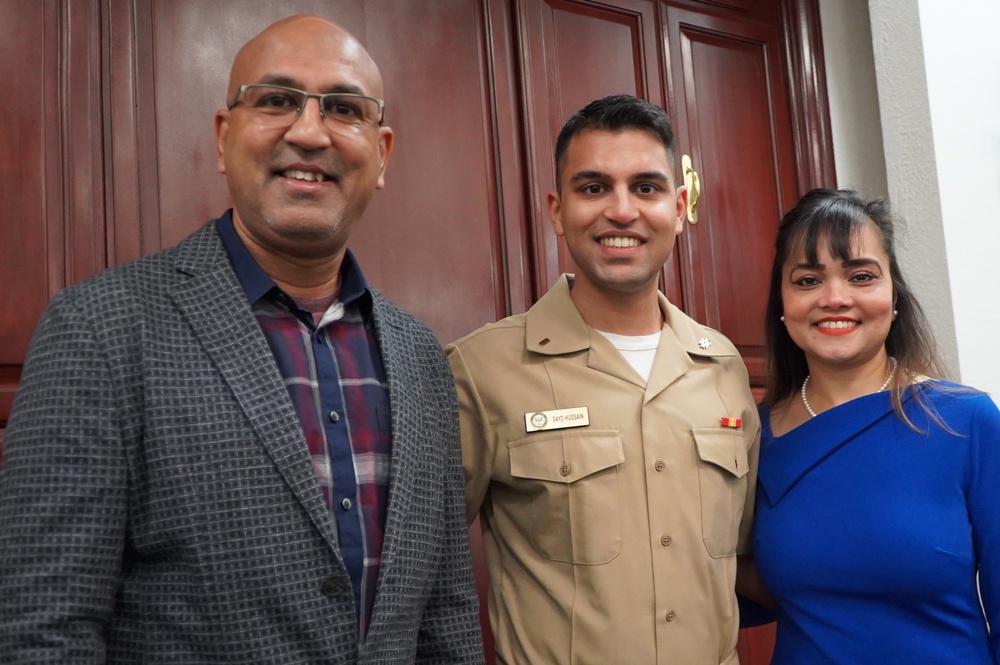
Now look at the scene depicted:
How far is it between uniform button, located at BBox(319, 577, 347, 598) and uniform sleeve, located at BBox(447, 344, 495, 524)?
1.57 ft

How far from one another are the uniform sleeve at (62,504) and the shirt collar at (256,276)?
0.24 meters

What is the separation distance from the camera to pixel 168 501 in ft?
3.87

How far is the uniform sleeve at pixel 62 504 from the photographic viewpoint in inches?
42.6

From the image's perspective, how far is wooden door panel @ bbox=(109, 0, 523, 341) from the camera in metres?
1.91

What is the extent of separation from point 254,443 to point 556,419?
2.10 ft

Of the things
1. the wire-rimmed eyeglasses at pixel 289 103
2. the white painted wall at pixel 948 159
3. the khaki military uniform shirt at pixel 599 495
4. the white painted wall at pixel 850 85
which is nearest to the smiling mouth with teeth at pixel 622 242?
→ the khaki military uniform shirt at pixel 599 495

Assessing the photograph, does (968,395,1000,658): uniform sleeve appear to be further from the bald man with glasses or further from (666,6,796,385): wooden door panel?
(666,6,796,385): wooden door panel

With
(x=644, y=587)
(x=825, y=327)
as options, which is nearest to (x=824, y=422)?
(x=825, y=327)

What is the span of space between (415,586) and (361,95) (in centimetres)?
70

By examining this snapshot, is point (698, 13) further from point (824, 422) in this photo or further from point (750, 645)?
point (750, 645)

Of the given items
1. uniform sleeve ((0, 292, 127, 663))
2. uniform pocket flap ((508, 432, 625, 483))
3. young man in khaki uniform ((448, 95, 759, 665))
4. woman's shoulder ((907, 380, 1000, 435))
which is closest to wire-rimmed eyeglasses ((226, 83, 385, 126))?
uniform sleeve ((0, 292, 127, 663))

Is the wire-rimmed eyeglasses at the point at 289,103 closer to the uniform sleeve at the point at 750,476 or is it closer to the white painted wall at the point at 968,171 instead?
the uniform sleeve at the point at 750,476

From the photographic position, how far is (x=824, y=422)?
5.88 ft

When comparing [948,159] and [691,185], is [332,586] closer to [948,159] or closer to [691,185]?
[691,185]
